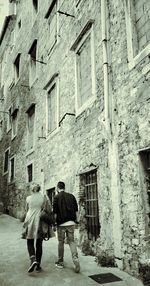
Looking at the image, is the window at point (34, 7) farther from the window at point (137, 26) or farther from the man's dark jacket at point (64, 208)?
the man's dark jacket at point (64, 208)

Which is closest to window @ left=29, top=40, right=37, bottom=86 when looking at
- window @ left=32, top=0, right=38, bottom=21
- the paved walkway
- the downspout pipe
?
window @ left=32, top=0, right=38, bottom=21

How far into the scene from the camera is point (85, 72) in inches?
278

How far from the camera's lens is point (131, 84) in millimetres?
4824

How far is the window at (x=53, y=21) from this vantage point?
935cm

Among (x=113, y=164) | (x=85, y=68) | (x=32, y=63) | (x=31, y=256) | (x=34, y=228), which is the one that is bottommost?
(x=31, y=256)

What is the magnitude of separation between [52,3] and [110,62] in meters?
5.61

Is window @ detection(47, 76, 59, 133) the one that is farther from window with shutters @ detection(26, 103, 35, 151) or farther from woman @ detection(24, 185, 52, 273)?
woman @ detection(24, 185, 52, 273)

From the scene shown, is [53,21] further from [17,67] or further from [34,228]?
[34,228]

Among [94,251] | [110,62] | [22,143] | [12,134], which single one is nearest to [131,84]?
[110,62]

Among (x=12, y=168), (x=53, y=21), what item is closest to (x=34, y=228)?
(x=53, y=21)

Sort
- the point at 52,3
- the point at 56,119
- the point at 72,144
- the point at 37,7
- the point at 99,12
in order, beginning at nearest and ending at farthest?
the point at 99,12
the point at 72,144
the point at 56,119
the point at 52,3
the point at 37,7

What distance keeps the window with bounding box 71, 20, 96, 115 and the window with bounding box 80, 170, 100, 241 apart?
68.4 inches

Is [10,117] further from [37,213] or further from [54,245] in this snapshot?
[37,213]

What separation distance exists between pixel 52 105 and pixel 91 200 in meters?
4.37
